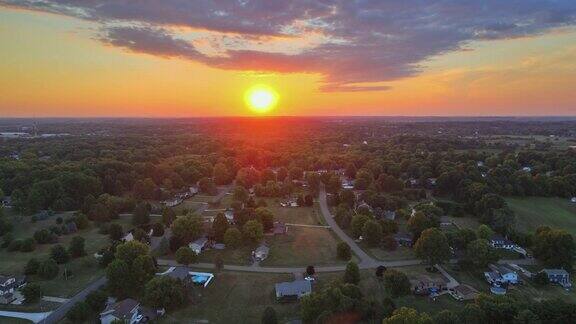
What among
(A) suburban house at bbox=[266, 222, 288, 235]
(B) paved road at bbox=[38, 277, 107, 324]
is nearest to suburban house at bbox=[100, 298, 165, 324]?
(B) paved road at bbox=[38, 277, 107, 324]

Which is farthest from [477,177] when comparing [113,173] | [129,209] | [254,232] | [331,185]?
[113,173]

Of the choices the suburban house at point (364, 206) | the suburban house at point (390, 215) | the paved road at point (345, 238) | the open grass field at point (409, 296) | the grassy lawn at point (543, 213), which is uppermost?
the suburban house at point (364, 206)

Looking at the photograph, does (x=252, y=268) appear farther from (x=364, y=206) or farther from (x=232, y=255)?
(x=364, y=206)

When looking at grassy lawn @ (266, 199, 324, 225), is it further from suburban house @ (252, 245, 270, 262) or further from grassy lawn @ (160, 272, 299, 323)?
grassy lawn @ (160, 272, 299, 323)

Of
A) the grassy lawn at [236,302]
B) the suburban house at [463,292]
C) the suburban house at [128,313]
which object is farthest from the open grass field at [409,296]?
the suburban house at [128,313]

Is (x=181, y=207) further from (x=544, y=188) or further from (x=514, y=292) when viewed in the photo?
(x=544, y=188)

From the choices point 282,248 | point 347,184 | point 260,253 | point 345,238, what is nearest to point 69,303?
point 260,253

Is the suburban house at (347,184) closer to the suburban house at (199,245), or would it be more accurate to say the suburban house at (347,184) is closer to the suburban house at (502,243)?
the suburban house at (502,243)
